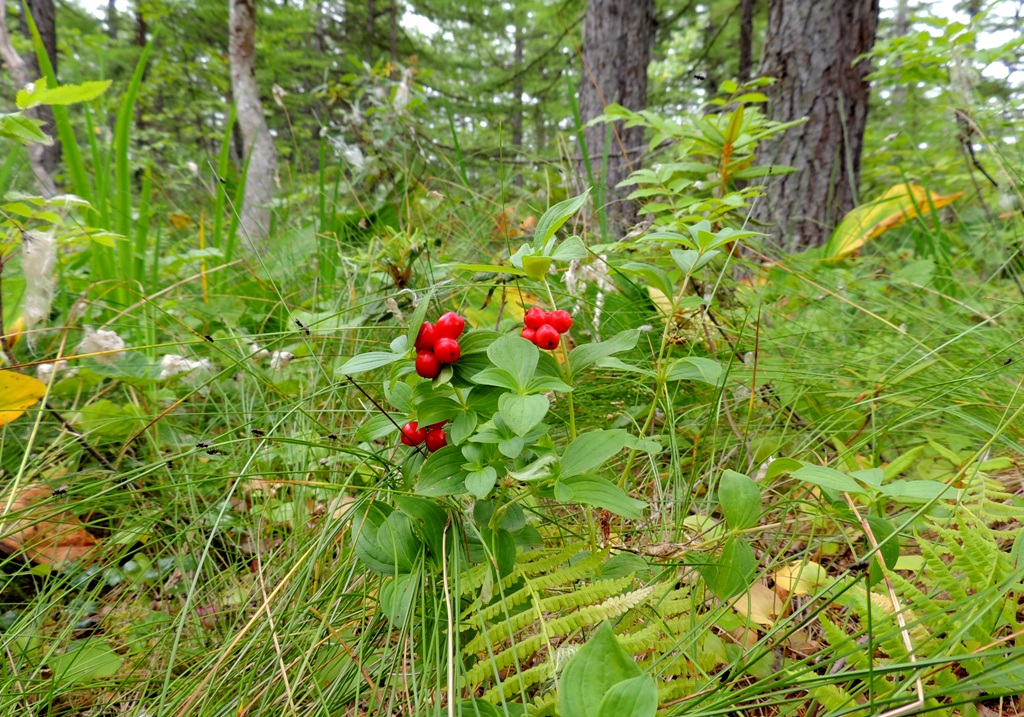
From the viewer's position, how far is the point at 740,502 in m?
0.67

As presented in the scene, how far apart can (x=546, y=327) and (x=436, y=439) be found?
8.9 inches

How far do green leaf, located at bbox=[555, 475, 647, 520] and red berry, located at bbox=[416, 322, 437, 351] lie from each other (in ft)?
0.79

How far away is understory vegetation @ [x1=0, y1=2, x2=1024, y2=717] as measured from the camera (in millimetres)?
625

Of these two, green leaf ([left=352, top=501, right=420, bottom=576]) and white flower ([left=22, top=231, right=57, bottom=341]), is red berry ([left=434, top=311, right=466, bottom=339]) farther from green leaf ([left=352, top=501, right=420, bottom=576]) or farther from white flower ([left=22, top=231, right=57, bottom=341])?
white flower ([left=22, top=231, right=57, bottom=341])

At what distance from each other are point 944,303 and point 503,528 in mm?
1789

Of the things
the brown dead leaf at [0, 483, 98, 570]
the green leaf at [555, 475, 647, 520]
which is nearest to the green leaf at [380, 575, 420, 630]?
the green leaf at [555, 475, 647, 520]

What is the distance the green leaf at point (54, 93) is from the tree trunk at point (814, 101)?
2.62 m

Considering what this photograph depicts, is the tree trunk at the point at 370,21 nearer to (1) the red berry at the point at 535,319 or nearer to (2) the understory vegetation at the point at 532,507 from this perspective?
(2) the understory vegetation at the point at 532,507

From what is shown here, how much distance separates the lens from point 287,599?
0.81 meters

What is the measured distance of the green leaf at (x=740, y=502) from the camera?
666mm

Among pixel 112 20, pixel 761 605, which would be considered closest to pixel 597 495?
pixel 761 605

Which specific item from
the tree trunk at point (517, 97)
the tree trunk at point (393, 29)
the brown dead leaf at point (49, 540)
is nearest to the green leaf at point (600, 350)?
the brown dead leaf at point (49, 540)

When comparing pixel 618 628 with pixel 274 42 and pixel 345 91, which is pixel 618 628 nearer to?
pixel 345 91

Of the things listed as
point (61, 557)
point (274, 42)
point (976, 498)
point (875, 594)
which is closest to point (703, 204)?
point (976, 498)
